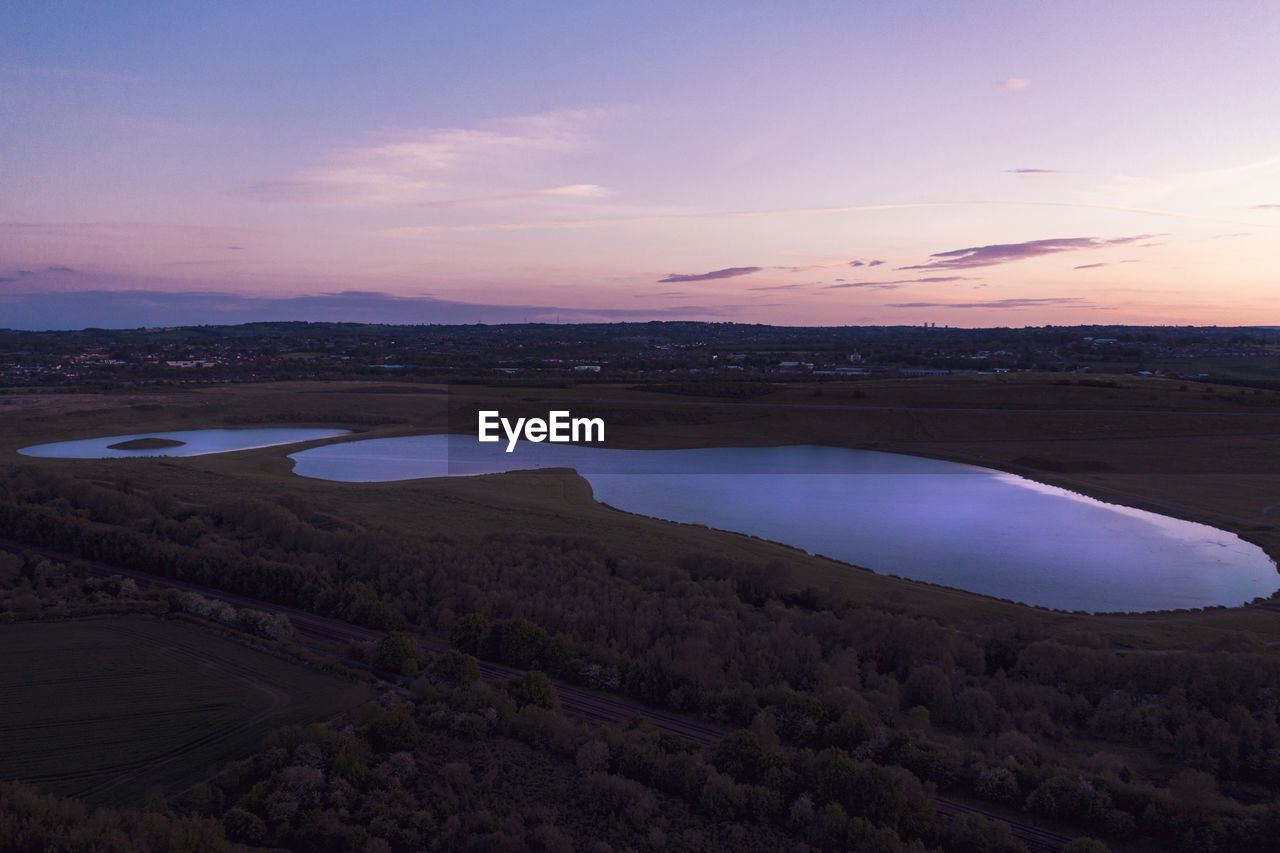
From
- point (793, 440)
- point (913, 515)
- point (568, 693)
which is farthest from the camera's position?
point (793, 440)

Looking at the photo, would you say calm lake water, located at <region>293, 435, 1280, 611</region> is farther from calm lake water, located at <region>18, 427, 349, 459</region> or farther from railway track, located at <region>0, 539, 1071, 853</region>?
railway track, located at <region>0, 539, 1071, 853</region>

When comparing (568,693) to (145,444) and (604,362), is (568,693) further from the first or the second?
(604,362)

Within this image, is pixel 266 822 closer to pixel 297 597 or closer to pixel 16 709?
pixel 16 709

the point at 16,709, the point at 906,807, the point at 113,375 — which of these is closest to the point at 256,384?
the point at 113,375

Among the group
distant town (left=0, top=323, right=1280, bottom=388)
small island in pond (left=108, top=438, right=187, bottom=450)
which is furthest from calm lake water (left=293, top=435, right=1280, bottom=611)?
distant town (left=0, top=323, right=1280, bottom=388)

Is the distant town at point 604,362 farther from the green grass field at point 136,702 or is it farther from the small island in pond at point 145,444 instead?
the green grass field at point 136,702

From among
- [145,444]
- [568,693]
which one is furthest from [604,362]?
[568,693]

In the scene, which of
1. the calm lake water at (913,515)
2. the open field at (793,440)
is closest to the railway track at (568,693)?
the open field at (793,440)
